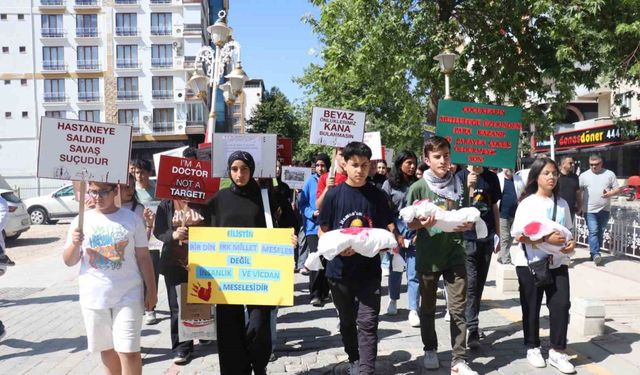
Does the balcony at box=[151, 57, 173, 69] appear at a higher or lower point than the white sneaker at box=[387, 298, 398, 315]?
higher

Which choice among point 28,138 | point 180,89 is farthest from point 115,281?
point 28,138

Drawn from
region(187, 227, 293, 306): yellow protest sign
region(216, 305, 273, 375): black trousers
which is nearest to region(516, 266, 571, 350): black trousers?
region(187, 227, 293, 306): yellow protest sign

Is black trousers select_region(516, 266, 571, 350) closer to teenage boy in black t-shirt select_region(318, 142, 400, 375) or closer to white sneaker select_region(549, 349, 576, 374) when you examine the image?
white sneaker select_region(549, 349, 576, 374)

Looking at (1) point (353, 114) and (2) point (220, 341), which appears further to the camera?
(1) point (353, 114)

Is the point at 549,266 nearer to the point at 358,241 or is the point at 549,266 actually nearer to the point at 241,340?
the point at 358,241

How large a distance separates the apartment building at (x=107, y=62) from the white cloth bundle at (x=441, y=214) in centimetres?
5067

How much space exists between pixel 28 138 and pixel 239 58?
4658cm

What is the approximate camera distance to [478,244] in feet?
18.4

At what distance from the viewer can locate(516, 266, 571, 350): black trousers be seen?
4785 mm

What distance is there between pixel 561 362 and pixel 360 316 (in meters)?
1.86

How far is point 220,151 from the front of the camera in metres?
5.02

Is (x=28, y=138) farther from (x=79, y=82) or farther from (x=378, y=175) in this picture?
(x=378, y=175)

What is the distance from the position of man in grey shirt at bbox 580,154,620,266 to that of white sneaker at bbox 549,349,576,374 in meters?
5.99

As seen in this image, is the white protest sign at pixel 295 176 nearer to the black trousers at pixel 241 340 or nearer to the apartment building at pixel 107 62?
the black trousers at pixel 241 340
